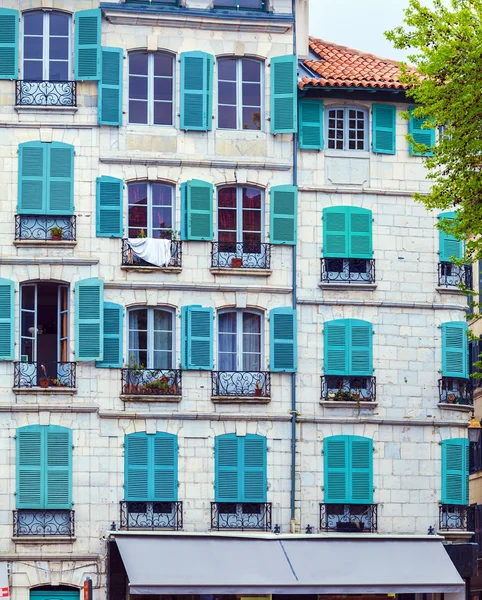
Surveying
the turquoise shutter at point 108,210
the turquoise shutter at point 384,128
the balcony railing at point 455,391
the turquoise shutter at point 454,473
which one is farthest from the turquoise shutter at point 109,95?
the turquoise shutter at point 454,473

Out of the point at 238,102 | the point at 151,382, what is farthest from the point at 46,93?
the point at 151,382

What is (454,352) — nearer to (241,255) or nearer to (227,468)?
(241,255)

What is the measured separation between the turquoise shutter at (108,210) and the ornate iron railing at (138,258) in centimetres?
37

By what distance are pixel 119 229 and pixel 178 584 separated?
867 cm

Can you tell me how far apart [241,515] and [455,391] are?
6319mm

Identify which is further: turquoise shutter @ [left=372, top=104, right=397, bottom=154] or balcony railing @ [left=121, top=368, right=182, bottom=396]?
turquoise shutter @ [left=372, top=104, right=397, bottom=154]

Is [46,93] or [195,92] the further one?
[195,92]

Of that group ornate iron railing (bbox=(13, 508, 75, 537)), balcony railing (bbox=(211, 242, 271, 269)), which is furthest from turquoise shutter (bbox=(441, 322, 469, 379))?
ornate iron railing (bbox=(13, 508, 75, 537))

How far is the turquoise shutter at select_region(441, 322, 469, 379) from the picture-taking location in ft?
142

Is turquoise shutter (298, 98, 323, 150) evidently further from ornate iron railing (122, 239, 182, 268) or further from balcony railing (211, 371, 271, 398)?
balcony railing (211, 371, 271, 398)

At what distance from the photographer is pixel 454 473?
141 feet

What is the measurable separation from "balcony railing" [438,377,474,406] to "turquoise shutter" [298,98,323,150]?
6.65m

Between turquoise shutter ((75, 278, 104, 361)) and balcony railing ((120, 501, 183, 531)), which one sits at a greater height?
turquoise shutter ((75, 278, 104, 361))

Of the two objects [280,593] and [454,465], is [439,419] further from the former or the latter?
[280,593]
